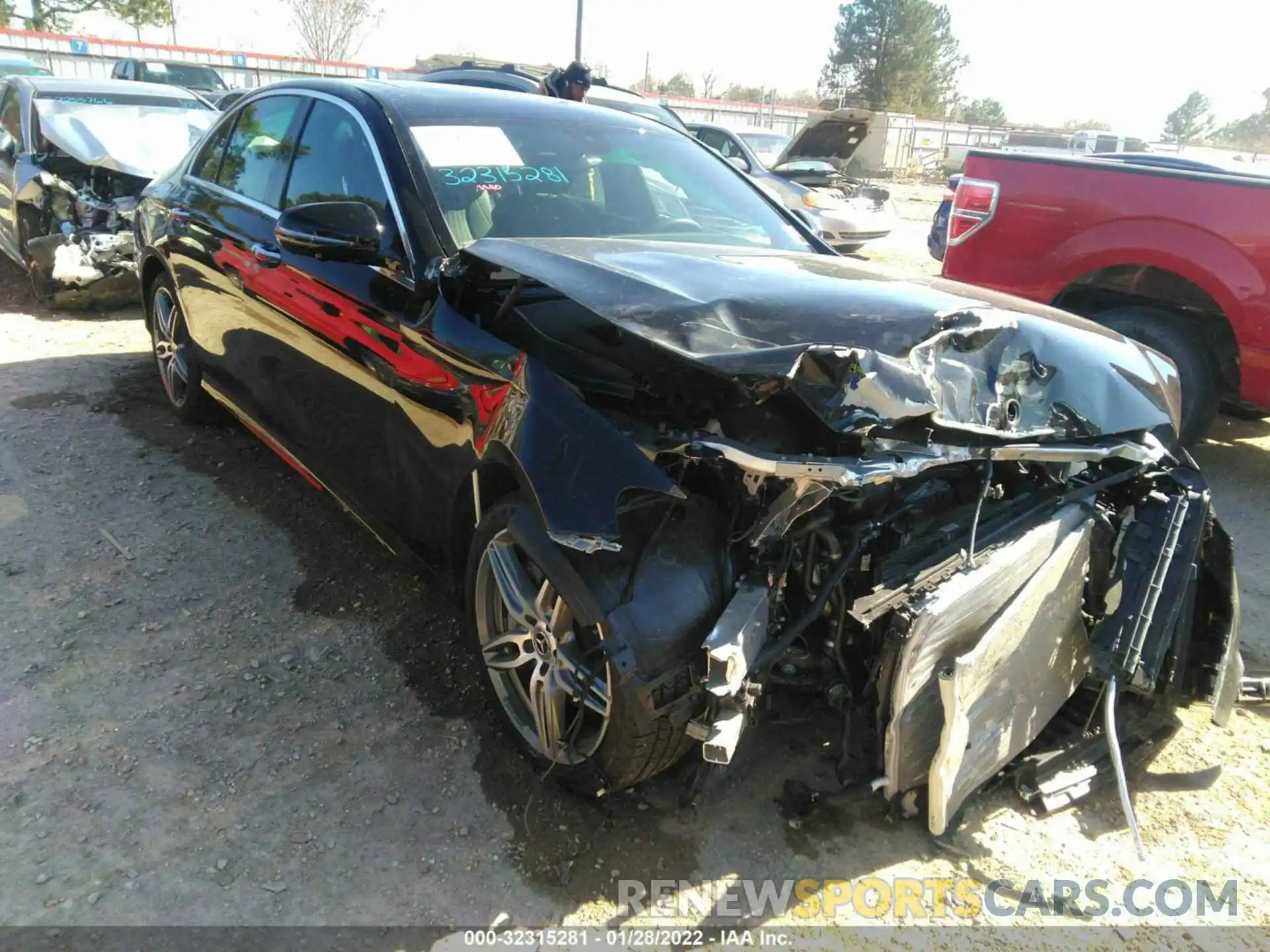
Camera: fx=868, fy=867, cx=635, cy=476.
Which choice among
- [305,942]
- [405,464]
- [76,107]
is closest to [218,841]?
[305,942]

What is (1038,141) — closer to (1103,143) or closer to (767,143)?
(1103,143)

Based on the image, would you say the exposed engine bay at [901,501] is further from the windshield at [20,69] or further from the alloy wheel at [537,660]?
the windshield at [20,69]

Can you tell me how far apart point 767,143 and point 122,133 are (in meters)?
11.4

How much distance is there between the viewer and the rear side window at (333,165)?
9.87 feet

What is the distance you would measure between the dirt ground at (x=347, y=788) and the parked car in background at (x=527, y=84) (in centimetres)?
584

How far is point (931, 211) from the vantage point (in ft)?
67.9

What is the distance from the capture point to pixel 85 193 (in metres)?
7.60

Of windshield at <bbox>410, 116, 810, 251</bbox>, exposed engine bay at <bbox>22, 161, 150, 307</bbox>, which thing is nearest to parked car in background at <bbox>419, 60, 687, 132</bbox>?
exposed engine bay at <bbox>22, 161, 150, 307</bbox>

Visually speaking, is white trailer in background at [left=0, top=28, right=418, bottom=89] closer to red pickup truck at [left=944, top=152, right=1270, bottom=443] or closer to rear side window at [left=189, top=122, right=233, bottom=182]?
rear side window at [left=189, top=122, right=233, bottom=182]

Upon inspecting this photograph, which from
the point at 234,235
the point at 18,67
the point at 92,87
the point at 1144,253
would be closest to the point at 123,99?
the point at 92,87

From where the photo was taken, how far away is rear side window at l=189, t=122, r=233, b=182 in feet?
A: 14.0

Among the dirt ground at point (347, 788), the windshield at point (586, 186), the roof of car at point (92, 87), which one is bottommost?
the dirt ground at point (347, 788)

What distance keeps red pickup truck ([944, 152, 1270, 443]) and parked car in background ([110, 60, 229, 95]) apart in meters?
17.2

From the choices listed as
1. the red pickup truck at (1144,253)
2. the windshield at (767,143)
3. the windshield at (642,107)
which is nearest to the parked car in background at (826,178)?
the windshield at (642,107)
